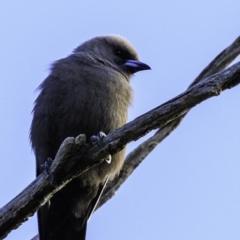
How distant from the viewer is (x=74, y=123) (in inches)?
200

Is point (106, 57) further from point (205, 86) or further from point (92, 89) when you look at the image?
point (205, 86)

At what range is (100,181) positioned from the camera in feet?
17.0

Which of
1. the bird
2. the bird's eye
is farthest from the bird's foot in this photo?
the bird's eye

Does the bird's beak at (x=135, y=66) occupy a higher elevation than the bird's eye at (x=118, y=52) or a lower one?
lower

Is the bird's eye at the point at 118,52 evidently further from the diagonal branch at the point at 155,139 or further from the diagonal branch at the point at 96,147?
the diagonal branch at the point at 96,147

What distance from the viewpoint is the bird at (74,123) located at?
16.6 ft

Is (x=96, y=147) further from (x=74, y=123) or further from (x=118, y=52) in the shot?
(x=118, y=52)

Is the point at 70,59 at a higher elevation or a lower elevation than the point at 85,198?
higher

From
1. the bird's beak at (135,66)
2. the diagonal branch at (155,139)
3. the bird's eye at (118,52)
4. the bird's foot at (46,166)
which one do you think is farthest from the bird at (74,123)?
the bird's eye at (118,52)

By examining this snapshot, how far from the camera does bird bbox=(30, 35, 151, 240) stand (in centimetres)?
507

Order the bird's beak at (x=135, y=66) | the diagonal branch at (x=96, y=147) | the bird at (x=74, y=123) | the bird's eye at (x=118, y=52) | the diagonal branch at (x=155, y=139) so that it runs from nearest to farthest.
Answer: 1. the diagonal branch at (x=96, y=147)
2. the diagonal branch at (x=155, y=139)
3. the bird at (x=74, y=123)
4. the bird's beak at (x=135, y=66)
5. the bird's eye at (x=118, y=52)

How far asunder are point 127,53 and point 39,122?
164 cm

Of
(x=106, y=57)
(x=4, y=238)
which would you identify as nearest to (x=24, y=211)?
(x=4, y=238)

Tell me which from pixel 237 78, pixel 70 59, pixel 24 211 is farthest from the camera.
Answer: pixel 70 59
